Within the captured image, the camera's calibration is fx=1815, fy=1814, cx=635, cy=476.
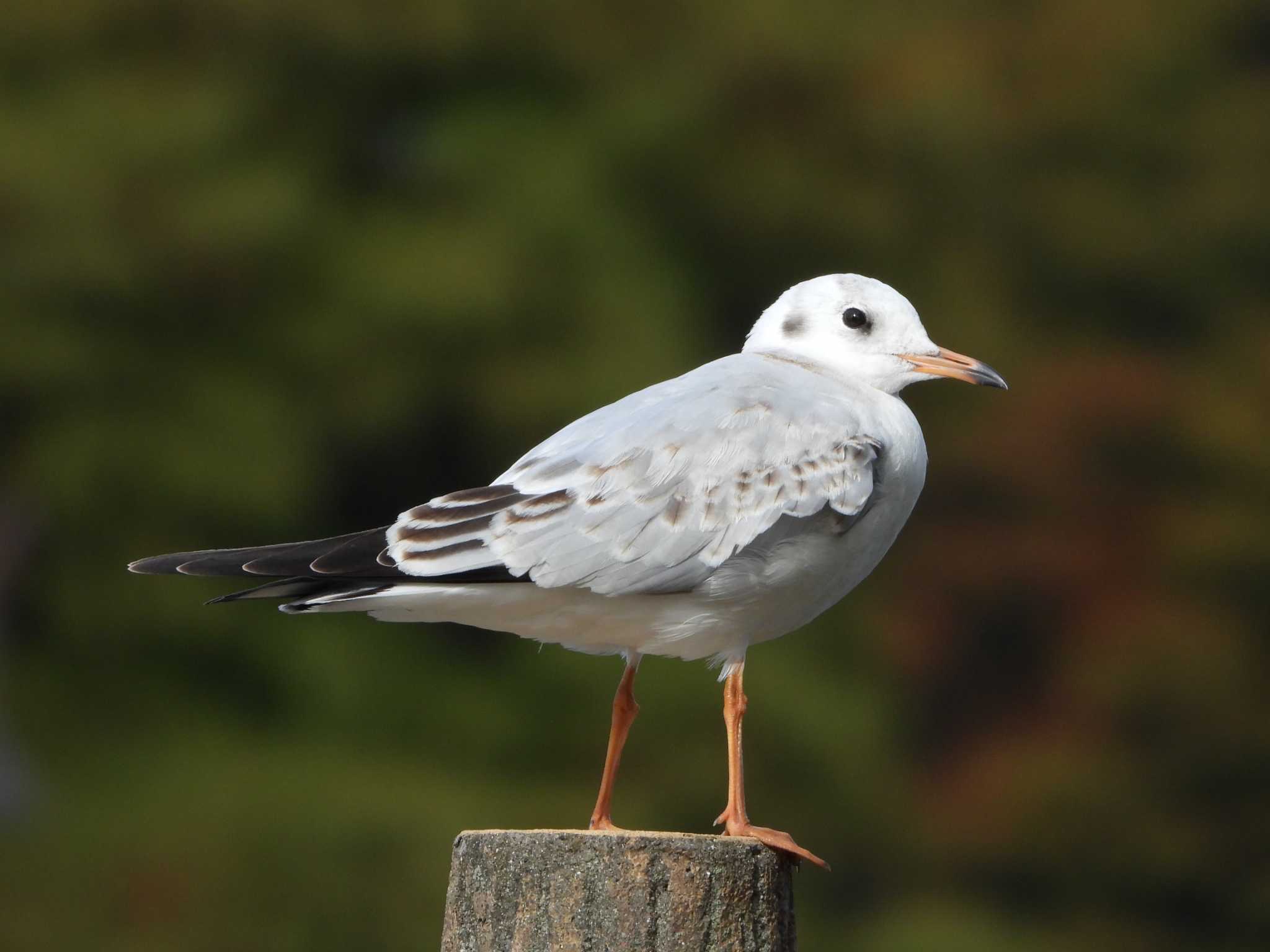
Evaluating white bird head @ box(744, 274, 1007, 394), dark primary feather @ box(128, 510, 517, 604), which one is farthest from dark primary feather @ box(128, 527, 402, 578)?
white bird head @ box(744, 274, 1007, 394)

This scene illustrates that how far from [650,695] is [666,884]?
6.64m

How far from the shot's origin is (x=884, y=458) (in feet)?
12.8

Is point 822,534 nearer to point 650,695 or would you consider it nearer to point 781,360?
point 781,360

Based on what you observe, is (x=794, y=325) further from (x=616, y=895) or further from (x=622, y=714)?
(x=616, y=895)

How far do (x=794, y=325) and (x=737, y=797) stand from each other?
135 cm

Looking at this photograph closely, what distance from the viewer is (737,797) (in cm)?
362

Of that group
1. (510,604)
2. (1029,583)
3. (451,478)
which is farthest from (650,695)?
(510,604)

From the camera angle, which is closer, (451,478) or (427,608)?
(427,608)

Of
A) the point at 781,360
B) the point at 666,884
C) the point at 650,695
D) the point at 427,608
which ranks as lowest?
the point at 666,884

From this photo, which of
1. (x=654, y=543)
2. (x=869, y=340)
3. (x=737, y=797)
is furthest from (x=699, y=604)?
(x=869, y=340)

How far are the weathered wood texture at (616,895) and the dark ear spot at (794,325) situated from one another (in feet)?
5.77

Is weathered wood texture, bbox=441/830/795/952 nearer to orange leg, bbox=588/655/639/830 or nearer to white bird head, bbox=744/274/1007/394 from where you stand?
orange leg, bbox=588/655/639/830

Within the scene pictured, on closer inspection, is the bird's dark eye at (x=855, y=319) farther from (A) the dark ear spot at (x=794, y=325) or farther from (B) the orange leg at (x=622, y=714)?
(B) the orange leg at (x=622, y=714)

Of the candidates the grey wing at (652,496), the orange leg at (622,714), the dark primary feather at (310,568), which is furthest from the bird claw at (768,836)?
the dark primary feather at (310,568)
